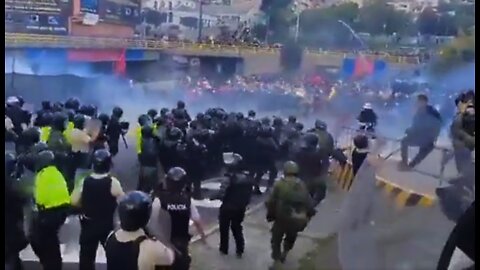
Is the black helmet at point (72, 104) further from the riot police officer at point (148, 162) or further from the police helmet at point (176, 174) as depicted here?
the police helmet at point (176, 174)

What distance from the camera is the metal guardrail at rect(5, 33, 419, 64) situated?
1.94 m

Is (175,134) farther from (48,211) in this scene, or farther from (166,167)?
(48,211)

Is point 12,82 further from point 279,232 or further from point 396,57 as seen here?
point 396,57

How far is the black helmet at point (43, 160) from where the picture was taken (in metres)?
1.95

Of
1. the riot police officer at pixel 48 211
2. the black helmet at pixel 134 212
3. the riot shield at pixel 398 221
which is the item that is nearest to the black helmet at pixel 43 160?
the riot police officer at pixel 48 211

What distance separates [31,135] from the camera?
197 centimetres

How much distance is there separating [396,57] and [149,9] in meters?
0.69

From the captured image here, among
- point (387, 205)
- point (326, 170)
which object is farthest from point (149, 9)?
point (387, 205)

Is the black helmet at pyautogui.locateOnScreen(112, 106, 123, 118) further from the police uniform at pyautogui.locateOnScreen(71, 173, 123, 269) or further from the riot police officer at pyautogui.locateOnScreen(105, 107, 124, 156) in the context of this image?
the police uniform at pyautogui.locateOnScreen(71, 173, 123, 269)

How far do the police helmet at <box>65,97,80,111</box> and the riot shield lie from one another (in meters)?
0.77

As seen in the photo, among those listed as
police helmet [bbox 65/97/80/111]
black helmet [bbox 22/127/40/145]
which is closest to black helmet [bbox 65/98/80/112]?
police helmet [bbox 65/97/80/111]

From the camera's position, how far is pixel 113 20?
78.2 inches

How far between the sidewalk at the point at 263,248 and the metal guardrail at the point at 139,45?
1.39 feet

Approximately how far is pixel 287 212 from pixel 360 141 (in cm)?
28
